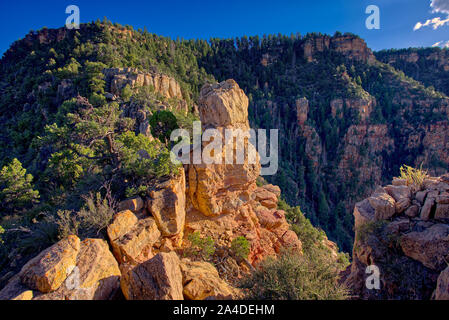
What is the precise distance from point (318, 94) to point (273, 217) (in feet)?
170

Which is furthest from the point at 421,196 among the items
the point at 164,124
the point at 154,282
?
the point at 164,124

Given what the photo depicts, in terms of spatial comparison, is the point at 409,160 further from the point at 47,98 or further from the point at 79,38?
the point at 79,38

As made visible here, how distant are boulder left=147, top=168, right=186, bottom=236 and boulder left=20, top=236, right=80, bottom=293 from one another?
2.42 metres

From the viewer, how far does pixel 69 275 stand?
4164mm

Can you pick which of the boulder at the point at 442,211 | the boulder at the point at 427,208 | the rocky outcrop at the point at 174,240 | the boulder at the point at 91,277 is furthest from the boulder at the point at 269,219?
the boulder at the point at 91,277

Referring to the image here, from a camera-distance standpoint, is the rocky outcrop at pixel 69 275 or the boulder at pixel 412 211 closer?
the rocky outcrop at pixel 69 275

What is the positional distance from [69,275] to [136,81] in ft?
95.5

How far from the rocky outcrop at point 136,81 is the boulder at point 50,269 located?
2614cm

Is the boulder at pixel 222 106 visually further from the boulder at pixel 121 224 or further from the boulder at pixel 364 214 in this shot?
the boulder at pixel 364 214

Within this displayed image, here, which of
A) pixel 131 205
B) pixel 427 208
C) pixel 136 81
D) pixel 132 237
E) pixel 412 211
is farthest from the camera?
pixel 136 81

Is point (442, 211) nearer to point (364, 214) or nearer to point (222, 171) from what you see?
point (364, 214)

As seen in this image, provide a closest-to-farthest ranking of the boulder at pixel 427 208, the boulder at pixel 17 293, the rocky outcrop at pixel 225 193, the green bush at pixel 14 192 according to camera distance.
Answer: the boulder at pixel 17 293 → the boulder at pixel 427 208 → the rocky outcrop at pixel 225 193 → the green bush at pixel 14 192

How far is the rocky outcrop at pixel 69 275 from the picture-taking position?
387 centimetres
